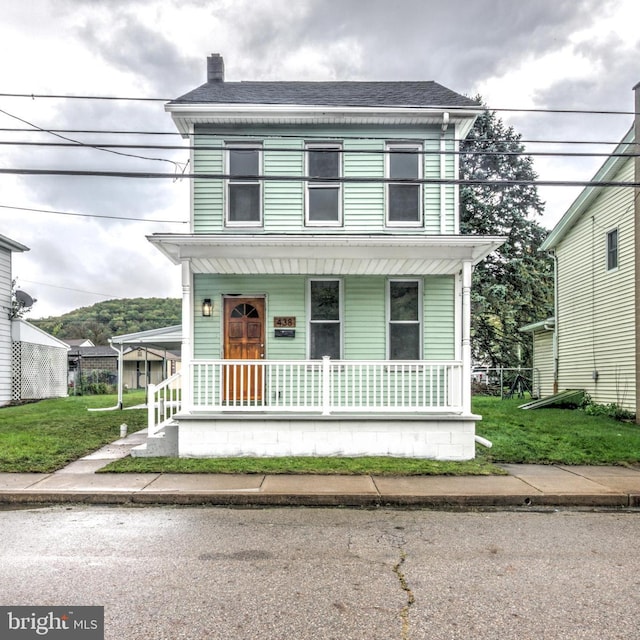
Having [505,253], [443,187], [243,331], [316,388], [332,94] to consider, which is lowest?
[316,388]

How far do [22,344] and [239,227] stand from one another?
11.2 meters

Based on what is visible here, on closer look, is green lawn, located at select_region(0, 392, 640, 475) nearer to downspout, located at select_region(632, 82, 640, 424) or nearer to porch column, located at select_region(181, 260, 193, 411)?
porch column, located at select_region(181, 260, 193, 411)

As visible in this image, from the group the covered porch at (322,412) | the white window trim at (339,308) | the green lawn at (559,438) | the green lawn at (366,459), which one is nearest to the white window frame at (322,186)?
Answer: the white window trim at (339,308)

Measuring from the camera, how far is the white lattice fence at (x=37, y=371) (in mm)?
17250

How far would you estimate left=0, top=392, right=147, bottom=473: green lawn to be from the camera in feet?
27.1

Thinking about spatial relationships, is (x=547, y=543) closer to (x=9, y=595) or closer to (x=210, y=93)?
(x=9, y=595)

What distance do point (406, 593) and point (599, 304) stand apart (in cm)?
1343

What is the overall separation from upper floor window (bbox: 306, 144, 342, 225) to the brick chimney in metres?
3.93

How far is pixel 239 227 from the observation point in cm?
1037

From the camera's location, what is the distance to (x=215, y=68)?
12.8m

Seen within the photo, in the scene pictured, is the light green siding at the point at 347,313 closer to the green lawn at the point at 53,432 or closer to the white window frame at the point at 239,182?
the white window frame at the point at 239,182

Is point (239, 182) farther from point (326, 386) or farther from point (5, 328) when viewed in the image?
point (5, 328)

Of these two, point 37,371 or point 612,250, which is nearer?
point 612,250

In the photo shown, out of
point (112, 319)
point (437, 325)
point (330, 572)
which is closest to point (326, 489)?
point (330, 572)
